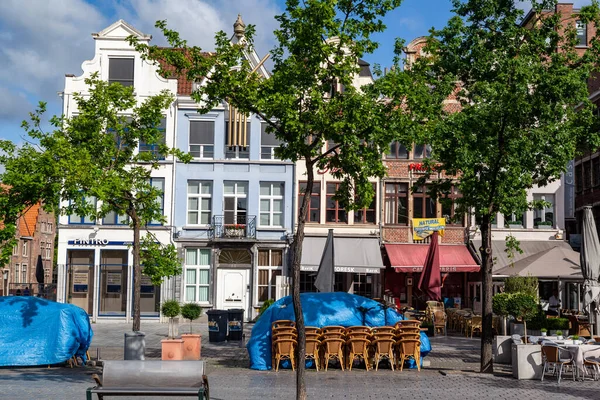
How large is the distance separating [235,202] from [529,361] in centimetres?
2179

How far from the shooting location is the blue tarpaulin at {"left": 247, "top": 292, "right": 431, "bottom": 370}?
17859mm

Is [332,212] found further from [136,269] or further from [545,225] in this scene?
[136,269]

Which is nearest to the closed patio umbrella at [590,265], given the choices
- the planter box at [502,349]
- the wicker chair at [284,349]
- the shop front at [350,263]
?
the planter box at [502,349]

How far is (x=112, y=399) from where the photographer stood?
41.7 ft

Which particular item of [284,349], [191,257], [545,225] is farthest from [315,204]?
[284,349]

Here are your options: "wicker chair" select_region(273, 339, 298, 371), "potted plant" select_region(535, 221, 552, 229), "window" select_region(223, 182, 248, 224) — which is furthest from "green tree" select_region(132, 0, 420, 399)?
"potted plant" select_region(535, 221, 552, 229)

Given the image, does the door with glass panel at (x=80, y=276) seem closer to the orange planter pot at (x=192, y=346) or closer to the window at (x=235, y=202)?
the window at (x=235, y=202)

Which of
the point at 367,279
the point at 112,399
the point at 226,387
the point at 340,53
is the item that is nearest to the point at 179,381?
the point at 112,399

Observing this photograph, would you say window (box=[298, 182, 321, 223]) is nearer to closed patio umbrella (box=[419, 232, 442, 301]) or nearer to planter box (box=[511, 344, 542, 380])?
closed patio umbrella (box=[419, 232, 442, 301])

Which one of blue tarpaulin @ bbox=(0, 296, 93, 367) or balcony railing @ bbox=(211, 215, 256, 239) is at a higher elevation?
balcony railing @ bbox=(211, 215, 256, 239)

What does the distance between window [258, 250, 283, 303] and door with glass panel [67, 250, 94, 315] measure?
7.73m

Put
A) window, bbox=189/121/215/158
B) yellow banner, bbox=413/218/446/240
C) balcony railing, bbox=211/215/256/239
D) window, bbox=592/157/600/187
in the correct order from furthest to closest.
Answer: window, bbox=592/157/600/187
window, bbox=189/121/215/158
balcony railing, bbox=211/215/256/239
yellow banner, bbox=413/218/446/240

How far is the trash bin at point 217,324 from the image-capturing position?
23672 millimetres

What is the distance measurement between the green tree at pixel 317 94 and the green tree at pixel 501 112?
3887 mm
